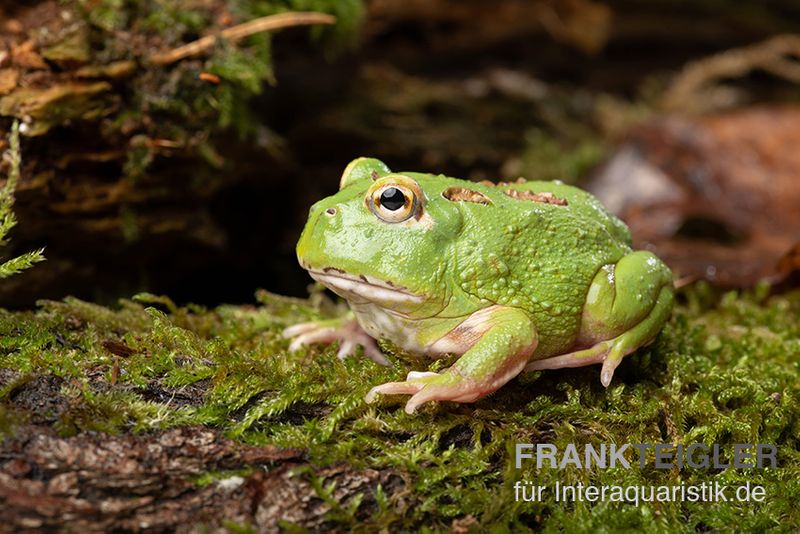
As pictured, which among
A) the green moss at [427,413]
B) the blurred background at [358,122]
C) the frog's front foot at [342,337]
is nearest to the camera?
the green moss at [427,413]

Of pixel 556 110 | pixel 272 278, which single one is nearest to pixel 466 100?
Answer: pixel 556 110

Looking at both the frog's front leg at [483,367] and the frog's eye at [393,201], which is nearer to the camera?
the frog's front leg at [483,367]

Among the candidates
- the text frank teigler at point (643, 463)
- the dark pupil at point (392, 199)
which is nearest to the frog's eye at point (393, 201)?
the dark pupil at point (392, 199)

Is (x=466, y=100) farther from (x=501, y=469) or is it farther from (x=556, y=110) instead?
(x=501, y=469)

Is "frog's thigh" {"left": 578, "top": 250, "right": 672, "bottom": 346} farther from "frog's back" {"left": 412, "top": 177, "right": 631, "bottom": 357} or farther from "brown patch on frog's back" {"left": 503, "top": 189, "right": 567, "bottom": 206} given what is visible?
"brown patch on frog's back" {"left": 503, "top": 189, "right": 567, "bottom": 206}

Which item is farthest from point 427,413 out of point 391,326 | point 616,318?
point 616,318

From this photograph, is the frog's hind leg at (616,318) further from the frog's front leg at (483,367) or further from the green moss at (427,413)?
the frog's front leg at (483,367)
